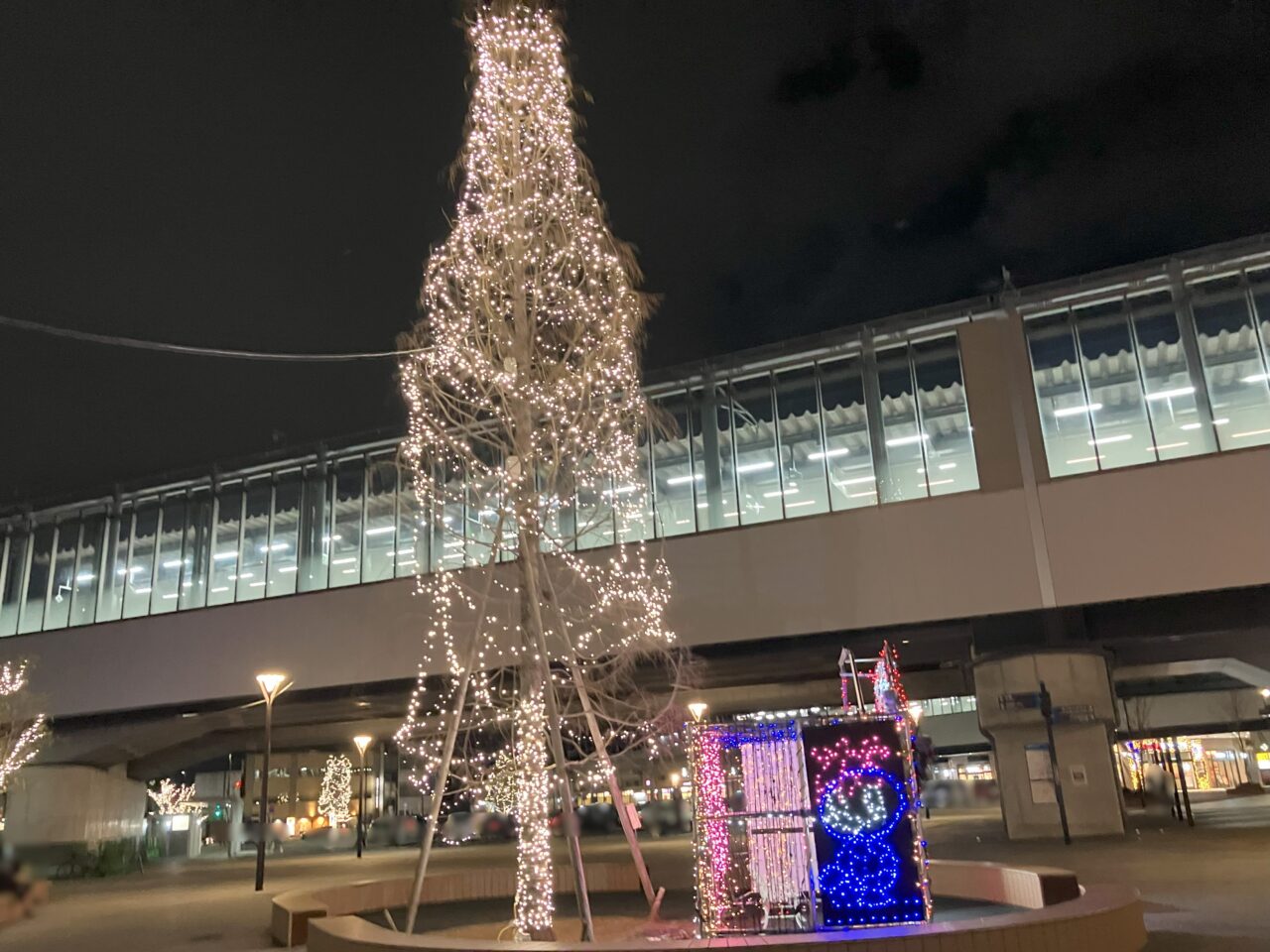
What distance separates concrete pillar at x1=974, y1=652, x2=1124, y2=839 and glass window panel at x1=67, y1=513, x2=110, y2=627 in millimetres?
31330

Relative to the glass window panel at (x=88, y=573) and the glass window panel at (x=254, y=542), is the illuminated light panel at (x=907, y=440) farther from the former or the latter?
the glass window panel at (x=88, y=573)

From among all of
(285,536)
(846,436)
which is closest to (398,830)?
(285,536)

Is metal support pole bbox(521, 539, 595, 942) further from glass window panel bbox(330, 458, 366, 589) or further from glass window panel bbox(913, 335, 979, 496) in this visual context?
glass window panel bbox(330, 458, 366, 589)

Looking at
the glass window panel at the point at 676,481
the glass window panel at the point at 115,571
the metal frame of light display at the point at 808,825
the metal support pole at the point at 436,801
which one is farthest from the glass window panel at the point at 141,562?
the metal frame of light display at the point at 808,825

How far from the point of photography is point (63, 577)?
36.8 meters

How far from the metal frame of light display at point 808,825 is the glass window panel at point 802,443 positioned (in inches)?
708

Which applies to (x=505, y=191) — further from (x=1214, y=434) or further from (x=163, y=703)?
(x=163, y=703)

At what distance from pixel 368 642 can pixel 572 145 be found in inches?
865

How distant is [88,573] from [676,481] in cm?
2343

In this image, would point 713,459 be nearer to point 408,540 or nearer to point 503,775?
point 408,540

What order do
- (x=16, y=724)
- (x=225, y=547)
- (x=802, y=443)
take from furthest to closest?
(x=225, y=547), (x=16, y=724), (x=802, y=443)

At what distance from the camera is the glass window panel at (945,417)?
82.1 feet

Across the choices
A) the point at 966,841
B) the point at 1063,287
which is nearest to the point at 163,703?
the point at 966,841

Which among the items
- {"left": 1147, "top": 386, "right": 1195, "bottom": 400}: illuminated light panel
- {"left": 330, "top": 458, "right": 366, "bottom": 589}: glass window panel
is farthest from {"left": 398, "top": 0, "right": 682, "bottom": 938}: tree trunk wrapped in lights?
{"left": 330, "top": 458, "right": 366, "bottom": 589}: glass window panel
